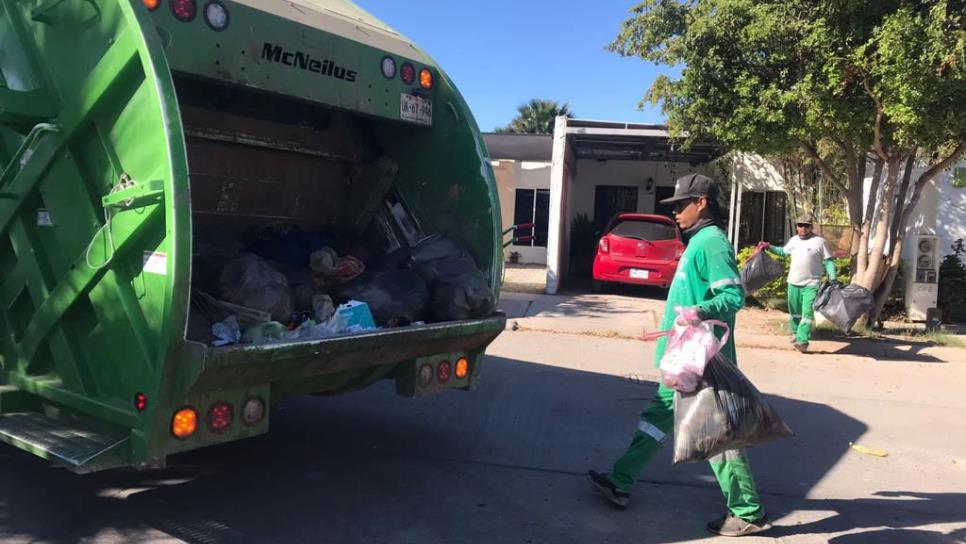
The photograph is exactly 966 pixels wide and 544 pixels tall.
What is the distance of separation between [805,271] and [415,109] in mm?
6042

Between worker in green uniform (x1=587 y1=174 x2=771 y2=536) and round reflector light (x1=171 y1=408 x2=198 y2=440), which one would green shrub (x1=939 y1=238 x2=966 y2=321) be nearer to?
worker in green uniform (x1=587 y1=174 x2=771 y2=536)

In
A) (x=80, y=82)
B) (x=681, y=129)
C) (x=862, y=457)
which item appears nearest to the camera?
(x=80, y=82)

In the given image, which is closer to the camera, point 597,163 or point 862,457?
point 862,457

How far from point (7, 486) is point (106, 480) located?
471mm

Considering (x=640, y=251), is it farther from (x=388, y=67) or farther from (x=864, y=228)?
(x=388, y=67)

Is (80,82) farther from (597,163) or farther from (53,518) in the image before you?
(597,163)

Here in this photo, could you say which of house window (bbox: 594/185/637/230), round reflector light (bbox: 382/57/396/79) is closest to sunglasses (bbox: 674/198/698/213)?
round reflector light (bbox: 382/57/396/79)

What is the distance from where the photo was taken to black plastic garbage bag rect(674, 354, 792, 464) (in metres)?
3.49

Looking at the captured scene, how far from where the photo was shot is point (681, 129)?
10.4m

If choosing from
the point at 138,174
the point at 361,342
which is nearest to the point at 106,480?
the point at 361,342

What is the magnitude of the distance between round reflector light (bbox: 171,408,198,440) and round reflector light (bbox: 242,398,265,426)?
25 cm

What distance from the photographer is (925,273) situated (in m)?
10.9

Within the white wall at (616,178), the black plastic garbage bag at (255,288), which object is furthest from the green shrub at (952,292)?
the black plastic garbage bag at (255,288)

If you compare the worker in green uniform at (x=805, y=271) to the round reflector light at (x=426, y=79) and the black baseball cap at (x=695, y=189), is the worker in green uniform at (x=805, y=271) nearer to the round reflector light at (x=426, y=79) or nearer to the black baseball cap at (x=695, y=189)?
the black baseball cap at (x=695, y=189)
